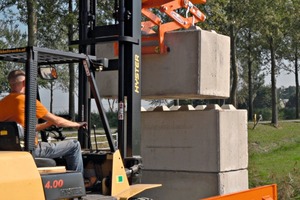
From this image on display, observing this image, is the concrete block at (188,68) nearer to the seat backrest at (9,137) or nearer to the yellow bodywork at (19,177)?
the seat backrest at (9,137)

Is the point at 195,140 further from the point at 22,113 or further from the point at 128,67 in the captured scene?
the point at 22,113

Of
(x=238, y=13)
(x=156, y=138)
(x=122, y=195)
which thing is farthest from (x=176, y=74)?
(x=238, y=13)

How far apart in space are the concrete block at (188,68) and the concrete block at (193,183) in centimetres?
111

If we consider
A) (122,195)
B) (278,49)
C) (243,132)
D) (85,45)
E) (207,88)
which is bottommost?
(122,195)

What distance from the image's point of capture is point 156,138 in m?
8.26

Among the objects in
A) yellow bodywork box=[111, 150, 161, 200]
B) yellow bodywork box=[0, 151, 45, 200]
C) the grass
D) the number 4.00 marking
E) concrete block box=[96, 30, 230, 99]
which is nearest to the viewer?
yellow bodywork box=[0, 151, 45, 200]

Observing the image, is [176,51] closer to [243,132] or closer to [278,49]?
[243,132]

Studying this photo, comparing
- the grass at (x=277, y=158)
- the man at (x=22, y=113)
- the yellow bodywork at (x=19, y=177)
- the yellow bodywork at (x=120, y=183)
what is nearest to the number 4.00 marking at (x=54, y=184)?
the yellow bodywork at (x=19, y=177)

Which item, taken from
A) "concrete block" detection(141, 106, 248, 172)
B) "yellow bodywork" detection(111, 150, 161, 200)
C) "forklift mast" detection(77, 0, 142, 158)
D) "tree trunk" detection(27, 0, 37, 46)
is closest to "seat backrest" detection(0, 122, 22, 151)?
"yellow bodywork" detection(111, 150, 161, 200)

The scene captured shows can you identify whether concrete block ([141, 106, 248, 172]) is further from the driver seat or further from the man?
the driver seat

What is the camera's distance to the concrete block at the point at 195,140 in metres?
7.87

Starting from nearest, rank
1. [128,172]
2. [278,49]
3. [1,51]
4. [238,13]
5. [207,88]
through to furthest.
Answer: [1,51] → [128,172] → [207,88] → [238,13] → [278,49]

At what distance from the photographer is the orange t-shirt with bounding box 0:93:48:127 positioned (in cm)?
515

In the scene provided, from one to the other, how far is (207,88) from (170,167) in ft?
4.10
